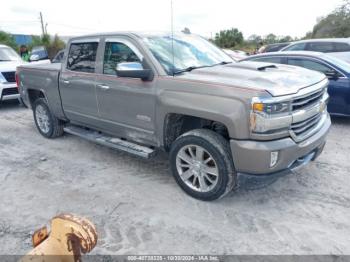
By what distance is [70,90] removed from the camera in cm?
515

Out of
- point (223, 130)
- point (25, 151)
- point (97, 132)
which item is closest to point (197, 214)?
point (223, 130)

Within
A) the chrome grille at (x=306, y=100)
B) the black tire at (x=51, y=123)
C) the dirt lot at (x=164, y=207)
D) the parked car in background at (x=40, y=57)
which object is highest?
the parked car in background at (x=40, y=57)

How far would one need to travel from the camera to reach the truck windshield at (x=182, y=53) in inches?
156

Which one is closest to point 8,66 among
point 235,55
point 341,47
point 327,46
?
point 327,46

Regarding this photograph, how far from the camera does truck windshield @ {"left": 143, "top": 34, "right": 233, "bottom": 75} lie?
3.96 meters

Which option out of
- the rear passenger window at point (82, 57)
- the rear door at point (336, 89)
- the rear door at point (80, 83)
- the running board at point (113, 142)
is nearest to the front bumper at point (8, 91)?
the running board at point (113, 142)

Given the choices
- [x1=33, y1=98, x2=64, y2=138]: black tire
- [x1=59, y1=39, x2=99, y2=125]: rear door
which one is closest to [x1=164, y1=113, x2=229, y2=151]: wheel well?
[x1=59, y1=39, x2=99, y2=125]: rear door

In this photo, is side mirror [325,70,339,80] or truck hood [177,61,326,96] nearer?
truck hood [177,61,326,96]

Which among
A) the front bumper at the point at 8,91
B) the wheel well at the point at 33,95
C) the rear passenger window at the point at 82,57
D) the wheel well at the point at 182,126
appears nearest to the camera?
the wheel well at the point at 182,126

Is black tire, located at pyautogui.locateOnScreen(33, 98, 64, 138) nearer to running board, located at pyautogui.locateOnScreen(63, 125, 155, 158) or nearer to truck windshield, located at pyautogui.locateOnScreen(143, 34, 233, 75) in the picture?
running board, located at pyautogui.locateOnScreen(63, 125, 155, 158)

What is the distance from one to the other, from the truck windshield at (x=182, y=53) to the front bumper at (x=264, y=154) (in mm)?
1256

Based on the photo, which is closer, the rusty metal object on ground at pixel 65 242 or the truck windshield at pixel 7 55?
the rusty metal object on ground at pixel 65 242

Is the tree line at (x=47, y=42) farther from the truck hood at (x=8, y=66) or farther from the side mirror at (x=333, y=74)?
the side mirror at (x=333, y=74)

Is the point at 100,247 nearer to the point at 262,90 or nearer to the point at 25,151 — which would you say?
the point at 262,90
